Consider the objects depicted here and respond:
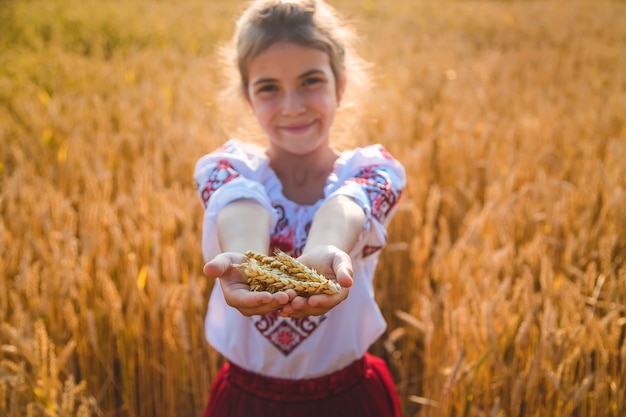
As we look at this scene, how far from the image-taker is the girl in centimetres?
113

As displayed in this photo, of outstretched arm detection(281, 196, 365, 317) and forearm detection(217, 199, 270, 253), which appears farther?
forearm detection(217, 199, 270, 253)

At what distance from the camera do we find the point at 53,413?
3.84 feet

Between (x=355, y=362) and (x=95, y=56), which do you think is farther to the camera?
(x=95, y=56)

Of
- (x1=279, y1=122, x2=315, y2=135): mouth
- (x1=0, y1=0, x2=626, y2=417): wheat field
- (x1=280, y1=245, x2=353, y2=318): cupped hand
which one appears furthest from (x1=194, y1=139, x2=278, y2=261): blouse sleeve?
(x1=0, y1=0, x2=626, y2=417): wheat field

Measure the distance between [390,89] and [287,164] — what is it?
2.89m

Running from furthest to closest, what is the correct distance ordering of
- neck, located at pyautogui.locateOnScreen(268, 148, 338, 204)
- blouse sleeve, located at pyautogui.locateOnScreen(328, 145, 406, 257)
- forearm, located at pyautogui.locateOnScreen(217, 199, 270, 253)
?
neck, located at pyautogui.locateOnScreen(268, 148, 338, 204) < blouse sleeve, located at pyautogui.locateOnScreen(328, 145, 406, 257) < forearm, located at pyautogui.locateOnScreen(217, 199, 270, 253)

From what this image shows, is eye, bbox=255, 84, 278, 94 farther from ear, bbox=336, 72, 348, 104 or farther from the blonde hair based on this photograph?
ear, bbox=336, 72, 348, 104

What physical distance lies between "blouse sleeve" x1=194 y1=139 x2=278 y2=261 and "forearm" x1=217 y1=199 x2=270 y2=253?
0.8 inches

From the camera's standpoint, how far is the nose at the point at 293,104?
44.6 inches

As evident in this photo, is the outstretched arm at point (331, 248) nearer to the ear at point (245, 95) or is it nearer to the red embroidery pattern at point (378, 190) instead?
the red embroidery pattern at point (378, 190)

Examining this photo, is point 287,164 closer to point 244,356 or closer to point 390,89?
point 244,356

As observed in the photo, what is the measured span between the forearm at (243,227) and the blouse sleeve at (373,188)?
0.14 metres

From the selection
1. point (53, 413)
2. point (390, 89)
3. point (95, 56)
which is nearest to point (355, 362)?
point (53, 413)

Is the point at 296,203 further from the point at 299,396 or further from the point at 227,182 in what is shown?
the point at 299,396
